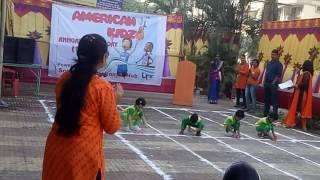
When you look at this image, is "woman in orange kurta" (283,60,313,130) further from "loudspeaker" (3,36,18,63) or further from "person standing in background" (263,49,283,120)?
"loudspeaker" (3,36,18,63)

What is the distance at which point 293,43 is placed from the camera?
1575 cm

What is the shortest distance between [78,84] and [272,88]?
1140 centimetres

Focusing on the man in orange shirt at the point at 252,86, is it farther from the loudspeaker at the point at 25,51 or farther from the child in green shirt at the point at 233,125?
the loudspeaker at the point at 25,51

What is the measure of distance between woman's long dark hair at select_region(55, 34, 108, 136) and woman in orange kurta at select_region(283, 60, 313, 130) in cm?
990

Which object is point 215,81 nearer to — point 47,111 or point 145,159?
point 47,111

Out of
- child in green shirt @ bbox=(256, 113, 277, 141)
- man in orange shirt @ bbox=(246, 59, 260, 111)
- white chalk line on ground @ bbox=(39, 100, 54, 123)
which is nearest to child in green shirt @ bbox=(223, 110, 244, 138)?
child in green shirt @ bbox=(256, 113, 277, 141)

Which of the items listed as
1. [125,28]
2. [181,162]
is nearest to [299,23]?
[125,28]

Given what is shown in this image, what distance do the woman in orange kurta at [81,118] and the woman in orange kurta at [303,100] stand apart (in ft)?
32.3

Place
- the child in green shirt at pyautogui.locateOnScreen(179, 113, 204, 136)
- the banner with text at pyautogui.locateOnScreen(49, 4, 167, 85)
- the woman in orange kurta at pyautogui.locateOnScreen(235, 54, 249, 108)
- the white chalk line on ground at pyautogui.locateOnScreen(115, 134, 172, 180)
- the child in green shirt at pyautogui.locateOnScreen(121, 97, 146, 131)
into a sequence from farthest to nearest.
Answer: the banner with text at pyautogui.locateOnScreen(49, 4, 167, 85)
the woman in orange kurta at pyautogui.locateOnScreen(235, 54, 249, 108)
the child in green shirt at pyautogui.locateOnScreen(179, 113, 204, 136)
the child in green shirt at pyautogui.locateOnScreen(121, 97, 146, 131)
the white chalk line on ground at pyautogui.locateOnScreen(115, 134, 172, 180)

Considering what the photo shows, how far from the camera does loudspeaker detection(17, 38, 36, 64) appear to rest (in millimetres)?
14102

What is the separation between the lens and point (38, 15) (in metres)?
16.7

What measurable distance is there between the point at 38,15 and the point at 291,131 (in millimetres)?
8832

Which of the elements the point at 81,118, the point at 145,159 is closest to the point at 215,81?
the point at 145,159

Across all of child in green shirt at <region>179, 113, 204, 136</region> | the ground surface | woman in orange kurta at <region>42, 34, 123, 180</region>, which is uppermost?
woman in orange kurta at <region>42, 34, 123, 180</region>
